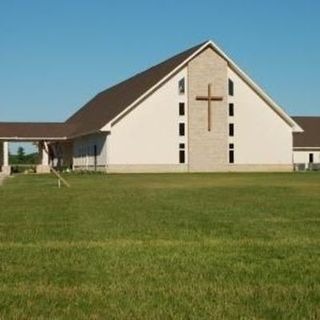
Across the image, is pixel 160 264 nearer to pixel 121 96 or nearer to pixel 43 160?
pixel 121 96

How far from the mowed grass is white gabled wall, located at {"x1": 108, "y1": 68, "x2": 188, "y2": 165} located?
40252 millimetres

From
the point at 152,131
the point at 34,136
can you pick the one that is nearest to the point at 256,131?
the point at 152,131

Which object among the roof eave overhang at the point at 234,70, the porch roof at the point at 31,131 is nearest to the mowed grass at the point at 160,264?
the roof eave overhang at the point at 234,70

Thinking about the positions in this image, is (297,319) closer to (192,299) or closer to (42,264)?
(192,299)

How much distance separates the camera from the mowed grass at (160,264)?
24.3ft

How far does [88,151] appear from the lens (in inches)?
2625

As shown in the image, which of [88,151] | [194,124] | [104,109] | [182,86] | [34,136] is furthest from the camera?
[104,109]

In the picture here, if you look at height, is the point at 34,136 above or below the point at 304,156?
above

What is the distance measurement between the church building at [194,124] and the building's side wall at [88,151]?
0.34 feet

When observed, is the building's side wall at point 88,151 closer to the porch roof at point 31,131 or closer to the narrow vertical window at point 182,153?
the porch roof at point 31,131

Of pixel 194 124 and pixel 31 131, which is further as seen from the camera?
pixel 31 131

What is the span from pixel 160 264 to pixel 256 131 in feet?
176

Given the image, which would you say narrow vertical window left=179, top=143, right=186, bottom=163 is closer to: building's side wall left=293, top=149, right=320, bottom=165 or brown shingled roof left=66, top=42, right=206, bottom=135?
brown shingled roof left=66, top=42, right=206, bottom=135

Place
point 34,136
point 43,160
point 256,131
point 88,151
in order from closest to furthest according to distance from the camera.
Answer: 1. point 256,131
2. point 88,151
3. point 34,136
4. point 43,160
